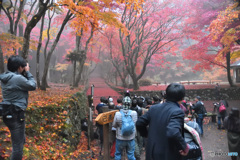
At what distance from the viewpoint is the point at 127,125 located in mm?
3754

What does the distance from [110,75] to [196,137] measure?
3235cm

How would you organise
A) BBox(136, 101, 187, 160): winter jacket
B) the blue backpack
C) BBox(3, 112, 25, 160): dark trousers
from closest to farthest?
BBox(136, 101, 187, 160): winter jacket → BBox(3, 112, 25, 160): dark trousers → the blue backpack

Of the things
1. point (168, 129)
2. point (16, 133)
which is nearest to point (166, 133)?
point (168, 129)

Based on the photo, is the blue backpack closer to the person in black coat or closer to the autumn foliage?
the person in black coat

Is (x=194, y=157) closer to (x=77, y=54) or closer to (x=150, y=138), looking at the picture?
(x=150, y=138)

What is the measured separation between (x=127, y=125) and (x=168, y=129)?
198 centimetres

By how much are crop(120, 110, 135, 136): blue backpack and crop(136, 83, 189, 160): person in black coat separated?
1.62m

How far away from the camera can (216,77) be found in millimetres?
35312

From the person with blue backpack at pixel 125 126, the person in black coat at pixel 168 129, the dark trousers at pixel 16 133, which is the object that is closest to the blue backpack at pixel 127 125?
the person with blue backpack at pixel 125 126

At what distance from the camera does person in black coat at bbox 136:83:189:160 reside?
1873 mm

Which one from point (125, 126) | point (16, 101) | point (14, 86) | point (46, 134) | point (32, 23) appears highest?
point (32, 23)

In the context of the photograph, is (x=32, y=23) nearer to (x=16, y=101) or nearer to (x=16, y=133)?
(x=16, y=101)

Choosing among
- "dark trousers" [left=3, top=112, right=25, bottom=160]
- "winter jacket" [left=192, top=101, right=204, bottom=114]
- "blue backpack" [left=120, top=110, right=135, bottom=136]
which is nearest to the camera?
"dark trousers" [left=3, top=112, right=25, bottom=160]

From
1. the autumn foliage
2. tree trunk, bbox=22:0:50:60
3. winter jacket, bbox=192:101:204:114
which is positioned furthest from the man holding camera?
winter jacket, bbox=192:101:204:114
